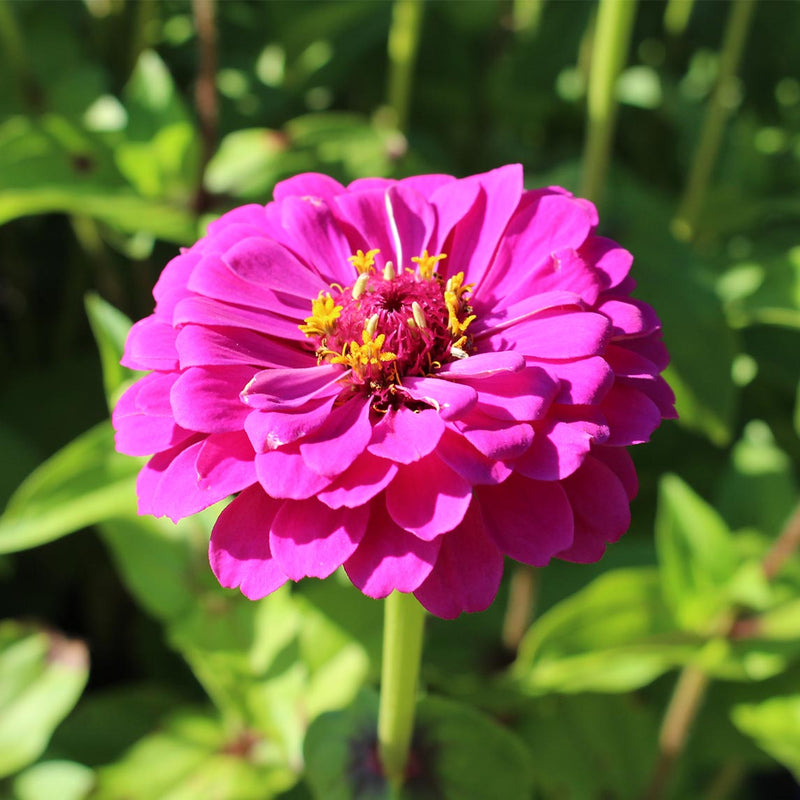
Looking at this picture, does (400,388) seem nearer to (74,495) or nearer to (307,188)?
(307,188)

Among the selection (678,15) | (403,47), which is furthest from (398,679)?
(678,15)

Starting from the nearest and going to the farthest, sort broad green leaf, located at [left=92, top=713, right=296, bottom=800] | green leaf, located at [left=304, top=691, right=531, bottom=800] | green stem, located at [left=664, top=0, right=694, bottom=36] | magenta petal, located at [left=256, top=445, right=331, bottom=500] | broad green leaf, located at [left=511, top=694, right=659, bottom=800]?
1. magenta petal, located at [left=256, top=445, right=331, bottom=500]
2. green leaf, located at [left=304, top=691, right=531, bottom=800]
3. broad green leaf, located at [left=92, top=713, right=296, bottom=800]
4. broad green leaf, located at [left=511, top=694, right=659, bottom=800]
5. green stem, located at [left=664, top=0, right=694, bottom=36]

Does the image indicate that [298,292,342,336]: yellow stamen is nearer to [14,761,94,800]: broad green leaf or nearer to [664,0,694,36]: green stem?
[14,761,94,800]: broad green leaf

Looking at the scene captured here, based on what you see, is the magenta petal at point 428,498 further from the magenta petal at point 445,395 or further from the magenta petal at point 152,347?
the magenta petal at point 152,347

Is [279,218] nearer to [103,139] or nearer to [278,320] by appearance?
[278,320]

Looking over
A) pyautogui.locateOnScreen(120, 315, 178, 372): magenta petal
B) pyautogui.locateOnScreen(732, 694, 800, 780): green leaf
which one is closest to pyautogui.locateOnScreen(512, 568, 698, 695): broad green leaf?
pyautogui.locateOnScreen(732, 694, 800, 780): green leaf

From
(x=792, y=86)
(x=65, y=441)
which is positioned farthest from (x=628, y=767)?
(x=792, y=86)

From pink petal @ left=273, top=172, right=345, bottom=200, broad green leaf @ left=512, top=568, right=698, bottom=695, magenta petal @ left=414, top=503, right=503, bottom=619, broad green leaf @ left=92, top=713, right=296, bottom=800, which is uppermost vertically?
pink petal @ left=273, top=172, right=345, bottom=200

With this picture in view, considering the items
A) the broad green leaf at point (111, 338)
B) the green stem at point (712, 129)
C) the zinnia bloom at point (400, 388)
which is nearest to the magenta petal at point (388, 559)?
the zinnia bloom at point (400, 388)
